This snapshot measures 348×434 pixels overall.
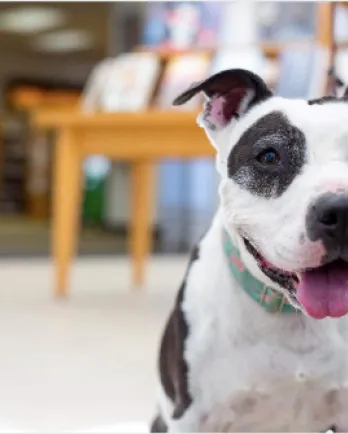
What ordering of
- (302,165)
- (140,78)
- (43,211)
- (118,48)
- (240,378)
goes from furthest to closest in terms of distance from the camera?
(43,211)
(118,48)
(140,78)
(240,378)
(302,165)

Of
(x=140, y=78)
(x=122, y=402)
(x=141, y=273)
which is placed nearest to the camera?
(x=122, y=402)

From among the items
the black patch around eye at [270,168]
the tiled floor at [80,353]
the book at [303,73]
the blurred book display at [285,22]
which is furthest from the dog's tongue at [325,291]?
the blurred book display at [285,22]

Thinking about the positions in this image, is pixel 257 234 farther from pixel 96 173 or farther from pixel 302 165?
pixel 96 173

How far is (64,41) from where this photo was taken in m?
9.24

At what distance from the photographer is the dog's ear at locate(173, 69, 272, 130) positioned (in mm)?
1294

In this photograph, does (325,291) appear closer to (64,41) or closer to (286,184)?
(286,184)

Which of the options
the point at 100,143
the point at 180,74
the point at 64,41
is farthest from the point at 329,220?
the point at 64,41

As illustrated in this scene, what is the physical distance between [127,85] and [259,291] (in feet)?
7.52

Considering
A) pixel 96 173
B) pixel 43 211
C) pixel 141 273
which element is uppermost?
pixel 141 273

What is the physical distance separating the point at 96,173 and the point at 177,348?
648 cm

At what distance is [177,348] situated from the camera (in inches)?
50.2

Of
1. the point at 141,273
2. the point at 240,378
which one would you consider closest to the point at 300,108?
the point at 240,378

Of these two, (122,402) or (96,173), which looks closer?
(122,402)

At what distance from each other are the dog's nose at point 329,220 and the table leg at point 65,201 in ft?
7.58
